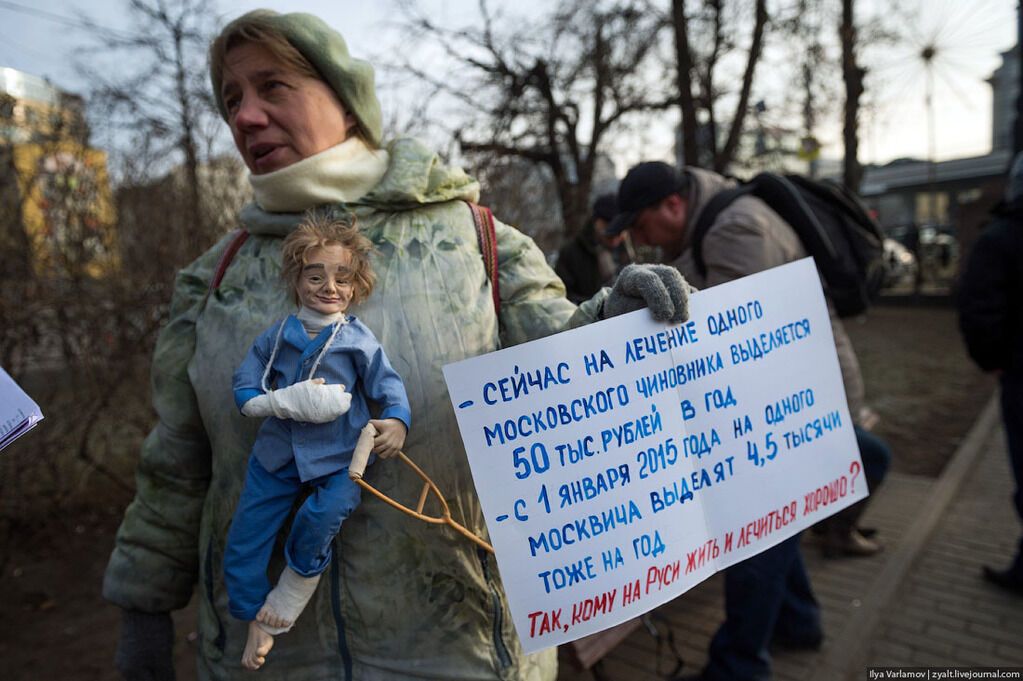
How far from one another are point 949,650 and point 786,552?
1.25m

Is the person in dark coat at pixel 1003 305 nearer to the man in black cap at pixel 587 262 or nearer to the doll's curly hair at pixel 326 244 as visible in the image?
the man in black cap at pixel 587 262

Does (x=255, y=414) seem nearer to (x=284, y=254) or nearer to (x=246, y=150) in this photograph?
(x=284, y=254)

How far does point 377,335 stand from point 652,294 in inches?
22.0

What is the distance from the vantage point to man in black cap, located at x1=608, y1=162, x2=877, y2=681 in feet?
8.18

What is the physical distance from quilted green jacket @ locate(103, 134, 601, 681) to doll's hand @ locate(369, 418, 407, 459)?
Answer: 0.53 feet

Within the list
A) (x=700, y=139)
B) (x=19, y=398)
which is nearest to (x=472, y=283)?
(x=19, y=398)

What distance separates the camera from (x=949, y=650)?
309 centimetres


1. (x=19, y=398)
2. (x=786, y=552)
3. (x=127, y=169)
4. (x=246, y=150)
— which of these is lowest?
(x=786, y=552)

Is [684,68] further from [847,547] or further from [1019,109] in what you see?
[1019,109]

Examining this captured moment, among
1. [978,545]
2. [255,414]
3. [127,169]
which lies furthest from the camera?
[127,169]

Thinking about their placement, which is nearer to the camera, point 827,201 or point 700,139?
point 827,201

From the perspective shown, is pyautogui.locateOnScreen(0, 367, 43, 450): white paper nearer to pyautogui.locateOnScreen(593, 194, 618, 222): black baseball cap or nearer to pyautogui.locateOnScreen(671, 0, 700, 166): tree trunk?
pyautogui.locateOnScreen(593, 194, 618, 222): black baseball cap

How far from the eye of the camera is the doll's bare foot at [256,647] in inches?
48.7

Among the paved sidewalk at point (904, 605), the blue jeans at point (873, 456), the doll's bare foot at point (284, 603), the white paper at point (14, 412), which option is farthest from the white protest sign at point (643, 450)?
the blue jeans at point (873, 456)
